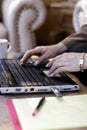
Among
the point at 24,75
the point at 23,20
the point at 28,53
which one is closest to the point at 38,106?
the point at 24,75

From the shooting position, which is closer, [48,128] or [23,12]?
[48,128]

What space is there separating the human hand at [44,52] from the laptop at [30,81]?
0.07 meters

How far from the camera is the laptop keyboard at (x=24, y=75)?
82 cm

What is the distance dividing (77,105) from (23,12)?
1.98m

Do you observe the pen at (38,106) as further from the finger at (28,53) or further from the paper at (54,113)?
the finger at (28,53)

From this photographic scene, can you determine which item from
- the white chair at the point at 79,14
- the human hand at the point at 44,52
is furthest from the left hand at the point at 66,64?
the white chair at the point at 79,14

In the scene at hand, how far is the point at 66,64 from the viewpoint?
2.94ft

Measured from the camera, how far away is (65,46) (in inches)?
43.9

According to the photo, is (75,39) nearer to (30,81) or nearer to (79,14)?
(30,81)

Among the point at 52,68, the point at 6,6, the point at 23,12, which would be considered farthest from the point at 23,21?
the point at 52,68

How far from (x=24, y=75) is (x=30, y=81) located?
6 centimetres

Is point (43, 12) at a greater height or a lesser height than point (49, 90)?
lesser

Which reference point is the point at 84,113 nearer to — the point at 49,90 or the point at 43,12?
the point at 49,90

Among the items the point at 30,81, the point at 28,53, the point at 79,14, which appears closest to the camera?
the point at 30,81
